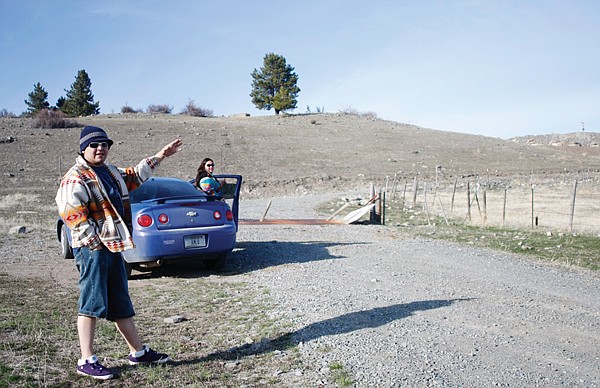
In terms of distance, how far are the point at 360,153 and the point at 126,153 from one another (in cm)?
1866

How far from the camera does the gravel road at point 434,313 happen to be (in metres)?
4.34

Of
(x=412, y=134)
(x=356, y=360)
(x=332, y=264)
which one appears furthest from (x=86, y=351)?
(x=412, y=134)

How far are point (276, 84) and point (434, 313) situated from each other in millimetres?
69868

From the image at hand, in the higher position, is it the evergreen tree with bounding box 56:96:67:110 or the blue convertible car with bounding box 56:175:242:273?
the evergreen tree with bounding box 56:96:67:110

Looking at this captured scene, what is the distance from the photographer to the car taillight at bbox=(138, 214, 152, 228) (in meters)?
8.20

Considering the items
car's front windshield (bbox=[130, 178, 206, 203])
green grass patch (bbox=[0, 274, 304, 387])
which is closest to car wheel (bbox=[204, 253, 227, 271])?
car's front windshield (bbox=[130, 178, 206, 203])

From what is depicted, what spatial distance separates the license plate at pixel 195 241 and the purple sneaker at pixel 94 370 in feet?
13.4

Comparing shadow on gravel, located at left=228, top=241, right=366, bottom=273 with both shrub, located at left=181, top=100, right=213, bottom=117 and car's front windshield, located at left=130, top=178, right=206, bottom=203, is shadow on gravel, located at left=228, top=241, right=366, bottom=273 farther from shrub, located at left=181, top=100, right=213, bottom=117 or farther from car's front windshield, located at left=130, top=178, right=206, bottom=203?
shrub, located at left=181, top=100, right=213, bottom=117

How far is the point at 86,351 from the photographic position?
14.0 feet

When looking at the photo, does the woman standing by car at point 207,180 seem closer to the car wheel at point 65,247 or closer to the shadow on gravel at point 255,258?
the shadow on gravel at point 255,258

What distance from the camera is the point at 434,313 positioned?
6.03m

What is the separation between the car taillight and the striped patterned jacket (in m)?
3.76

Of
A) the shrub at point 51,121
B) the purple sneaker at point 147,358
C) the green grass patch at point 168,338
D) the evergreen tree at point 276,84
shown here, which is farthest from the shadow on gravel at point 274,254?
the evergreen tree at point 276,84

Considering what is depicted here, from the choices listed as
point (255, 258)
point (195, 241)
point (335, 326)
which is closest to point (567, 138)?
point (255, 258)
